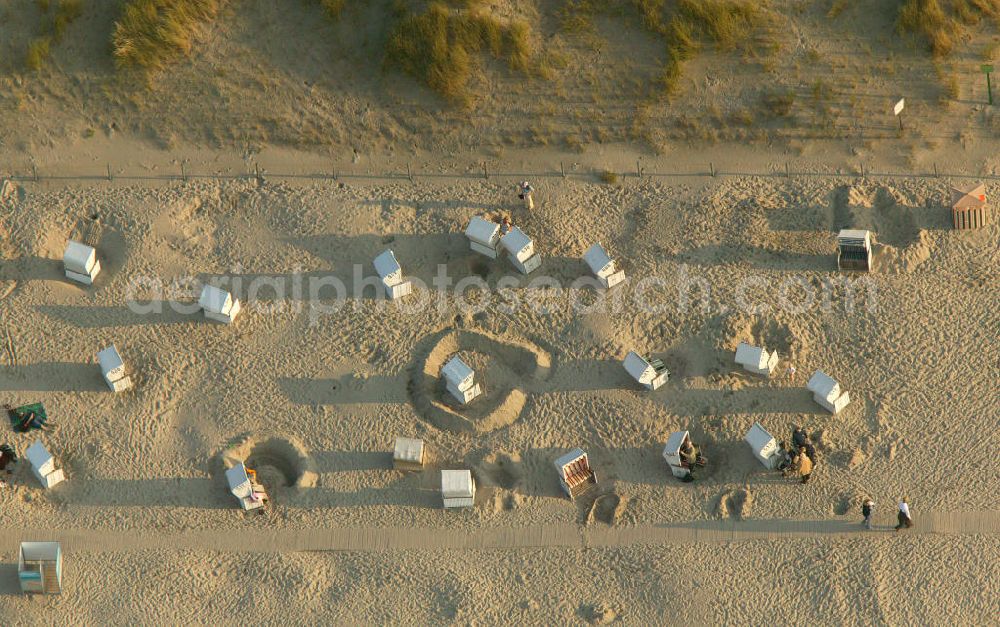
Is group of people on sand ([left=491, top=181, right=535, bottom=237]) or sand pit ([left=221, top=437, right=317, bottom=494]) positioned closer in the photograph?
sand pit ([left=221, top=437, right=317, bottom=494])

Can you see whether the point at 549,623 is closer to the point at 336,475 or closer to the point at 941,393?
the point at 336,475

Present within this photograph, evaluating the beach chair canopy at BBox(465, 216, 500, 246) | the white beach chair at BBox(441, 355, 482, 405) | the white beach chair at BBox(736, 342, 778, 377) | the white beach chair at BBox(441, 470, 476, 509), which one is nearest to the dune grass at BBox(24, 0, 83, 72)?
the beach chair canopy at BBox(465, 216, 500, 246)

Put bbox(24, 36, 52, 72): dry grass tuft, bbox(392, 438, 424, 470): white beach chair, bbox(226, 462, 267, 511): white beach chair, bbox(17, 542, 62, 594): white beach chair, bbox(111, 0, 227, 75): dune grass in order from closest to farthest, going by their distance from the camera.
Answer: bbox(17, 542, 62, 594): white beach chair → bbox(226, 462, 267, 511): white beach chair → bbox(392, 438, 424, 470): white beach chair → bbox(111, 0, 227, 75): dune grass → bbox(24, 36, 52, 72): dry grass tuft

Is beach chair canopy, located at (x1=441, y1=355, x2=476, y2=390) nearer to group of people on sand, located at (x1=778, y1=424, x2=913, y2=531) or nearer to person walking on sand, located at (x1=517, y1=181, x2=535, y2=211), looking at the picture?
person walking on sand, located at (x1=517, y1=181, x2=535, y2=211)

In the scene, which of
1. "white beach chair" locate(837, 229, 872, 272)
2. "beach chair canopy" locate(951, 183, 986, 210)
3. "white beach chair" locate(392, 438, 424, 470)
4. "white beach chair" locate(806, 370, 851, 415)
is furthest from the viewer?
"beach chair canopy" locate(951, 183, 986, 210)

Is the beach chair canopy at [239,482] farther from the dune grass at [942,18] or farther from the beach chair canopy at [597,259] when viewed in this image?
the dune grass at [942,18]

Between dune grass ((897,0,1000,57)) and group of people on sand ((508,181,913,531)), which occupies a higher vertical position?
dune grass ((897,0,1000,57))

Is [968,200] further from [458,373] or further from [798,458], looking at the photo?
[458,373]
